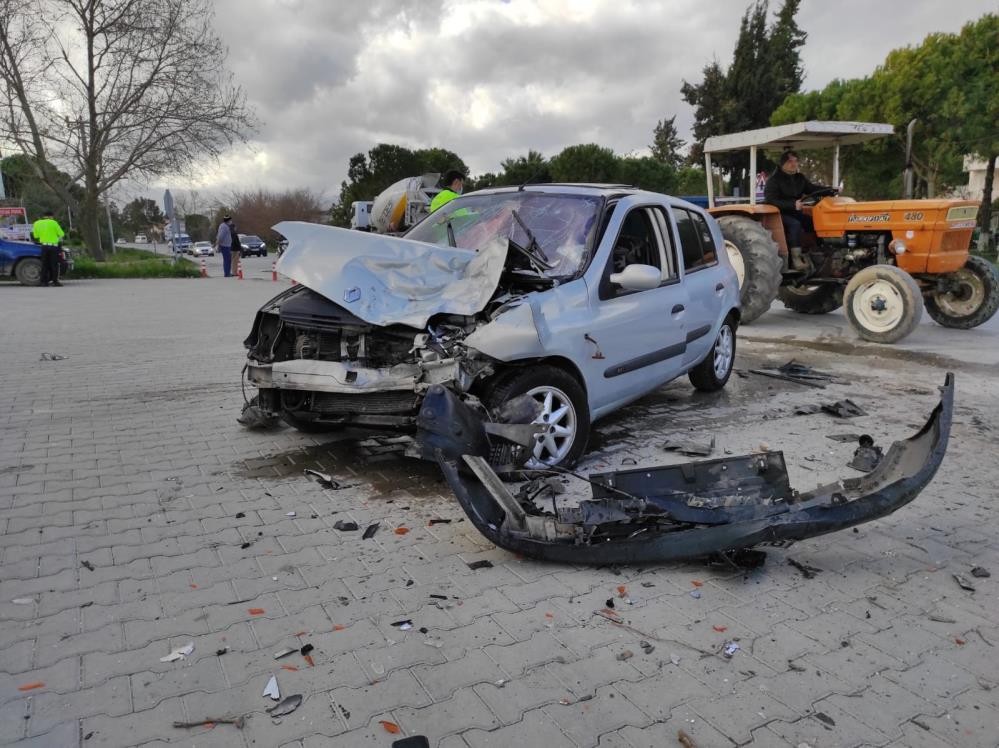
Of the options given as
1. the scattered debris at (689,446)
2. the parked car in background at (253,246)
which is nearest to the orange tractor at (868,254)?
the scattered debris at (689,446)

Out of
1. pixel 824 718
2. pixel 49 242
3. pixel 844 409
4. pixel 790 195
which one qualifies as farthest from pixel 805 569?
pixel 49 242

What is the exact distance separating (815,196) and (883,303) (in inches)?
83.2

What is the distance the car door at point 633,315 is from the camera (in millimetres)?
4797

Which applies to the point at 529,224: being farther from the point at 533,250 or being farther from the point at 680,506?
the point at 680,506

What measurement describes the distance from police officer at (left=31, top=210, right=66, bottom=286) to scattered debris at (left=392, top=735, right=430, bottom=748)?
21034mm

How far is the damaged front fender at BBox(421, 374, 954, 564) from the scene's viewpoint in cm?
320

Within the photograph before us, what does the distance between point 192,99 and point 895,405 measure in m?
26.5

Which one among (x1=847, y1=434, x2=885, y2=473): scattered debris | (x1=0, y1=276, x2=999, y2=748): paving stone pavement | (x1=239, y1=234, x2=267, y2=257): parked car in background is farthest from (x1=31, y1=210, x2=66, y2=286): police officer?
(x1=239, y1=234, x2=267, y2=257): parked car in background

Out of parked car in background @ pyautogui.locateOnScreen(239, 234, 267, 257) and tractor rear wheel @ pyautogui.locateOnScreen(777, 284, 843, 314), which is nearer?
tractor rear wheel @ pyautogui.locateOnScreen(777, 284, 843, 314)

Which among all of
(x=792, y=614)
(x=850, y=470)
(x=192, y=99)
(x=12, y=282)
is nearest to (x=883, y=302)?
(x=850, y=470)

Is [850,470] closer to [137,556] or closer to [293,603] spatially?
[293,603]

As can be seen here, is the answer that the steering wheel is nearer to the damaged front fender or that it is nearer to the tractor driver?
the tractor driver

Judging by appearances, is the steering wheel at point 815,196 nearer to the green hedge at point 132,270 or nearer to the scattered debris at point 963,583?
the scattered debris at point 963,583

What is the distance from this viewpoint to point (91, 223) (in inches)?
1062
